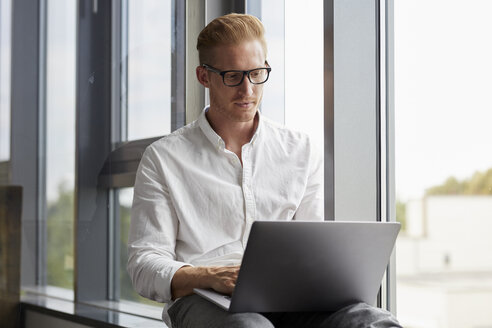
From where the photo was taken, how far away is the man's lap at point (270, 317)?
124cm

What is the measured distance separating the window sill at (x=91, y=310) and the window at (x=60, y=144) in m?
0.08

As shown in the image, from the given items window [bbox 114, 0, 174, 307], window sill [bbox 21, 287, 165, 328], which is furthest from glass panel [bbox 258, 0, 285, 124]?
window sill [bbox 21, 287, 165, 328]

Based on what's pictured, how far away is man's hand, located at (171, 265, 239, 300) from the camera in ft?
4.41

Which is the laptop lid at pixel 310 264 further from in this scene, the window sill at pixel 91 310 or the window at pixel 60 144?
the window at pixel 60 144

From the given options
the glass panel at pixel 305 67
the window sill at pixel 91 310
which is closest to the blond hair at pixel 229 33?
the glass panel at pixel 305 67

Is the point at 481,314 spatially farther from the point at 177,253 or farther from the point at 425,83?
the point at 177,253

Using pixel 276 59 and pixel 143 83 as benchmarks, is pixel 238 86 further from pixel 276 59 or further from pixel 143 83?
pixel 143 83

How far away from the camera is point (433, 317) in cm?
175

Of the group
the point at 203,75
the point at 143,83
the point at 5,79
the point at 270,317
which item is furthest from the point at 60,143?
the point at 270,317

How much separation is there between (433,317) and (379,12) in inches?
36.4

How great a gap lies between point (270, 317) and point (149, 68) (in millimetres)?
1575

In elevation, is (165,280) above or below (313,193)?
below

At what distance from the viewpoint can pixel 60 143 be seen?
3035 millimetres

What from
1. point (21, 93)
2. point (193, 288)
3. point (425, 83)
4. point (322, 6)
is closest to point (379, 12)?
point (322, 6)
